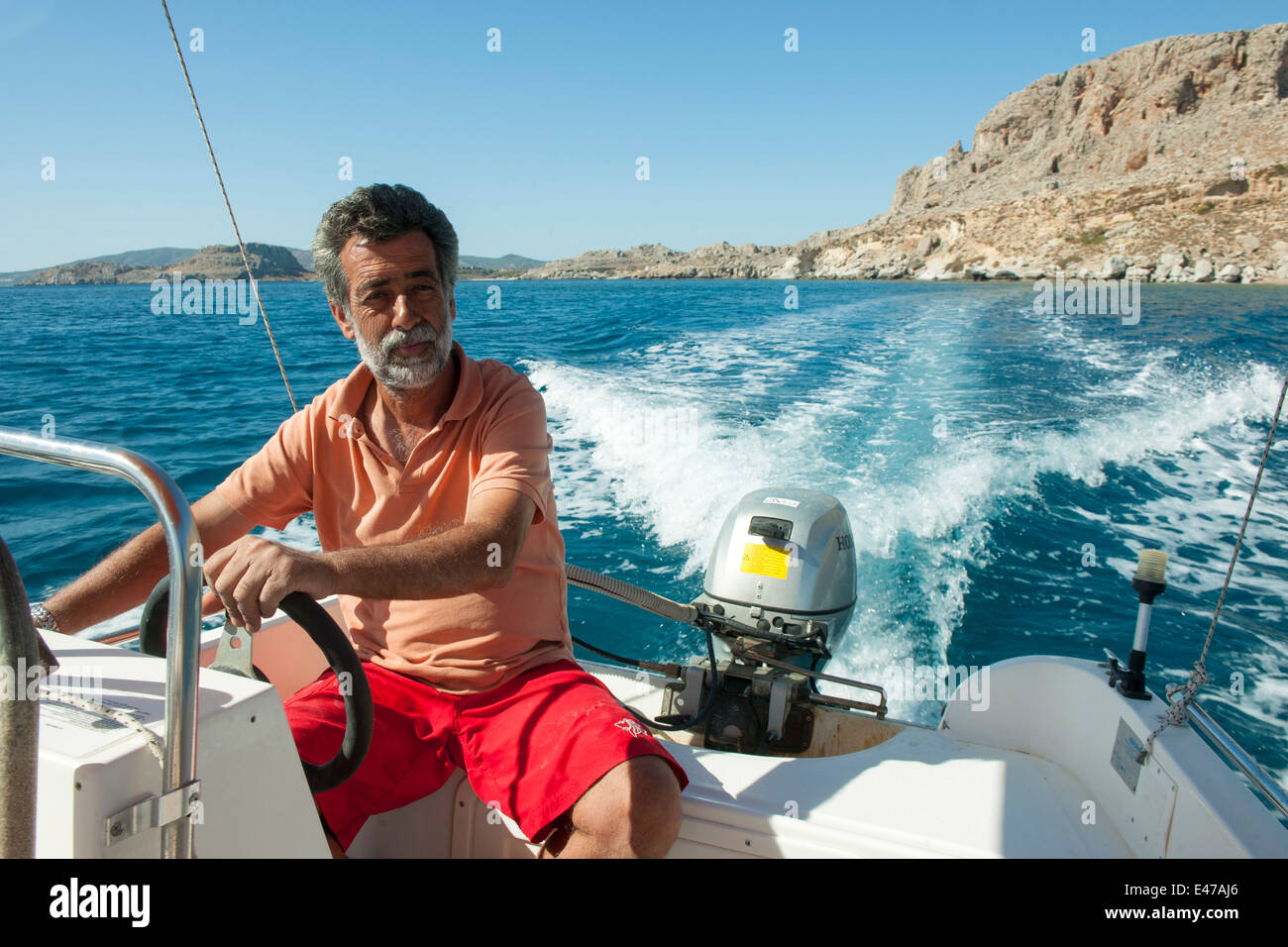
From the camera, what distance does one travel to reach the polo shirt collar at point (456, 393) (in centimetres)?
181

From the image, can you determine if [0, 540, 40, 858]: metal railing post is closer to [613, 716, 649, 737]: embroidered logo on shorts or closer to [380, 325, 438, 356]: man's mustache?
[613, 716, 649, 737]: embroidered logo on shorts

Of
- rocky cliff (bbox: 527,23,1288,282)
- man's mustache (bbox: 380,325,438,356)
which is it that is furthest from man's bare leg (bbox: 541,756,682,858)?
rocky cliff (bbox: 527,23,1288,282)

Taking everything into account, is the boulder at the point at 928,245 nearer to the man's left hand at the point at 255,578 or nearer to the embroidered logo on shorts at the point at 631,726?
the embroidered logo on shorts at the point at 631,726

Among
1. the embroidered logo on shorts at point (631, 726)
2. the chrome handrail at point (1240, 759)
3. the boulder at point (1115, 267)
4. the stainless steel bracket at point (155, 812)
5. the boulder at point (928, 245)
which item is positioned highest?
the boulder at point (928, 245)

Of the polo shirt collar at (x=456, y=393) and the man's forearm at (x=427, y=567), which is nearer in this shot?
the man's forearm at (x=427, y=567)

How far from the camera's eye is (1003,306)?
24.2 metres

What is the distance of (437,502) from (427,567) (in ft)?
1.23

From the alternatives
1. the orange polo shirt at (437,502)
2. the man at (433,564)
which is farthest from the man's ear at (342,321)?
the orange polo shirt at (437,502)

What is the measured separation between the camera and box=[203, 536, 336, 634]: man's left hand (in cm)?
115

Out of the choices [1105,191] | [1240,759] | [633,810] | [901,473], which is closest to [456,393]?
[633,810]

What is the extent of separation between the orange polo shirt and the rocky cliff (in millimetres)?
46692

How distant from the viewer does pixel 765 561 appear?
3064 millimetres
